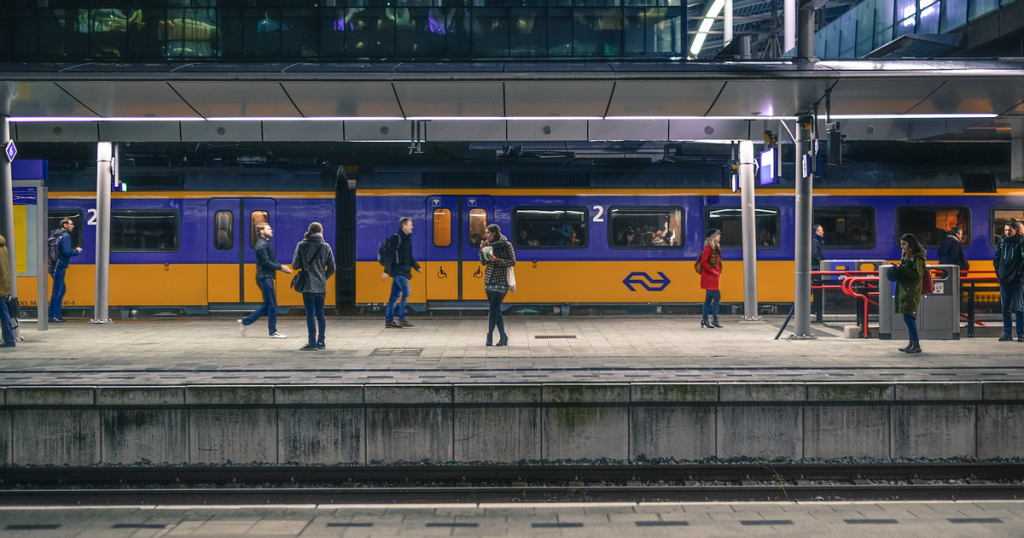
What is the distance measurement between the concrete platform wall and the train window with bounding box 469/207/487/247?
9.22 metres

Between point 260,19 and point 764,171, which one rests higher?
point 260,19

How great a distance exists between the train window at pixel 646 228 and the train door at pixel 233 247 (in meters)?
6.96

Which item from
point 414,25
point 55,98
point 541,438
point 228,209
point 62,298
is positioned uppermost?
point 414,25

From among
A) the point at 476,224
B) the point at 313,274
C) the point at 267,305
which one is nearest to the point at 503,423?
the point at 313,274

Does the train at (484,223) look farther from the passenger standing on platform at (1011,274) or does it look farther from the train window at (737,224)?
the passenger standing on platform at (1011,274)

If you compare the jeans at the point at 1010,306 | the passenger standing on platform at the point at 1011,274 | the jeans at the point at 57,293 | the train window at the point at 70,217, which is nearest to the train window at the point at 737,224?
the passenger standing on platform at the point at 1011,274

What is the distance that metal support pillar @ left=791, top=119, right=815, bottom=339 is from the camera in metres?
13.0

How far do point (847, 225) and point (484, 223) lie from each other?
738cm

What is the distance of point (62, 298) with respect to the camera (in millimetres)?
16797

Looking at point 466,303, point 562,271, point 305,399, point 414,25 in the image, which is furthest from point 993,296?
point 305,399

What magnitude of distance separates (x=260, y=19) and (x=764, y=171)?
10.0 meters

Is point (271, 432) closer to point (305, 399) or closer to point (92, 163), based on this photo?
point (305, 399)

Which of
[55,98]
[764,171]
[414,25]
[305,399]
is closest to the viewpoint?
[305,399]

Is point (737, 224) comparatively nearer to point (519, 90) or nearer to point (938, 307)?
point (938, 307)
